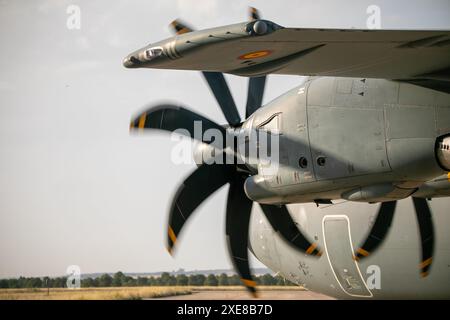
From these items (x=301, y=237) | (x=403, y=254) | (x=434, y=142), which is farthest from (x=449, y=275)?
(x=434, y=142)

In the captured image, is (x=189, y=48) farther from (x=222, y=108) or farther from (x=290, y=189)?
(x=222, y=108)

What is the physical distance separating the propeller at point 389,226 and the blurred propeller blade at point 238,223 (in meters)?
2.21

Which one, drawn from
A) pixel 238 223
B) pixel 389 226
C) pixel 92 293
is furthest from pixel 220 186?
pixel 92 293

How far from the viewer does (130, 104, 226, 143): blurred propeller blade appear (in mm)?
11625

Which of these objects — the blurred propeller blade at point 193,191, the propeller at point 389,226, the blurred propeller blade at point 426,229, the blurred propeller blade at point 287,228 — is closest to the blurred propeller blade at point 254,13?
the blurred propeller blade at point 193,191

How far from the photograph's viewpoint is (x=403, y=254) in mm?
14672

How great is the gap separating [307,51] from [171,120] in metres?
5.61

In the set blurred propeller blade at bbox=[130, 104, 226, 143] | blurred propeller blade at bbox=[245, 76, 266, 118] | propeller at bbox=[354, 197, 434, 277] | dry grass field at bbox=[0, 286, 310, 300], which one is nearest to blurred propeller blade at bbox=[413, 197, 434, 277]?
propeller at bbox=[354, 197, 434, 277]

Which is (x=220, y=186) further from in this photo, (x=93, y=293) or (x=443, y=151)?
(x=93, y=293)

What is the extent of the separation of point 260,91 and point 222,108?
86cm

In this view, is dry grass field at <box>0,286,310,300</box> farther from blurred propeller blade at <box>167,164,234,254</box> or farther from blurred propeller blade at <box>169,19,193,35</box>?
blurred propeller blade at <box>169,19,193,35</box>

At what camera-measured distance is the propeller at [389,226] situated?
41.0 feet

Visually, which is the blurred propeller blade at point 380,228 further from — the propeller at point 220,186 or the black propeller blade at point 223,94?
the black propeller blade at point 223,94

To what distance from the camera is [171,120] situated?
11.9m
